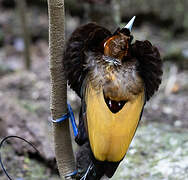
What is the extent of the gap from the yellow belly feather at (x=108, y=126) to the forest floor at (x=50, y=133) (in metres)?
1.16

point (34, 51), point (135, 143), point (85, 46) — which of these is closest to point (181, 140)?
point (135, 143)

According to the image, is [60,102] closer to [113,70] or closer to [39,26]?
[113,70]

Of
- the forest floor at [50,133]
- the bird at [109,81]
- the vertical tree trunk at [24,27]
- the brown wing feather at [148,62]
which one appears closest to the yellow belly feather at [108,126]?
the bird at [109,81]

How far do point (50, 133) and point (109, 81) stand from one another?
165cm

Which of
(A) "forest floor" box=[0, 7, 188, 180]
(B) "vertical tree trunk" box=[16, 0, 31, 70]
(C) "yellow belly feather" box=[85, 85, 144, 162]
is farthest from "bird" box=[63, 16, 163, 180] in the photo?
(B) "vertical tree trunk" box=[16, 0, 31, 70]

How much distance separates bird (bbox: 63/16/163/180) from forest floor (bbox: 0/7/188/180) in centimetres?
115

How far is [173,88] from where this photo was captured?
4.30m

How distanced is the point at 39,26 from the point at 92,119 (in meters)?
4.81

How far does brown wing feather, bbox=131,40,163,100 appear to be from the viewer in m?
1.44

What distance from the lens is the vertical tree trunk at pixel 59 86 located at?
1441mm

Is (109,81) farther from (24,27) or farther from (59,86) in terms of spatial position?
(24,27)

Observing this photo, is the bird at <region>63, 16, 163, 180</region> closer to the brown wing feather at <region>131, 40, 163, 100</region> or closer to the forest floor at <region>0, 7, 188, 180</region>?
the brown wing feather at <region>131, 40, 163, 100</region>

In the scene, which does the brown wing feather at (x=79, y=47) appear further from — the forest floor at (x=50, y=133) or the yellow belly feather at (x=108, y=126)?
the forest floor at (x=50, y=133)

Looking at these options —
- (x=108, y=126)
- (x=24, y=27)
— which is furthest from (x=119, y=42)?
(x=24, y=27)
